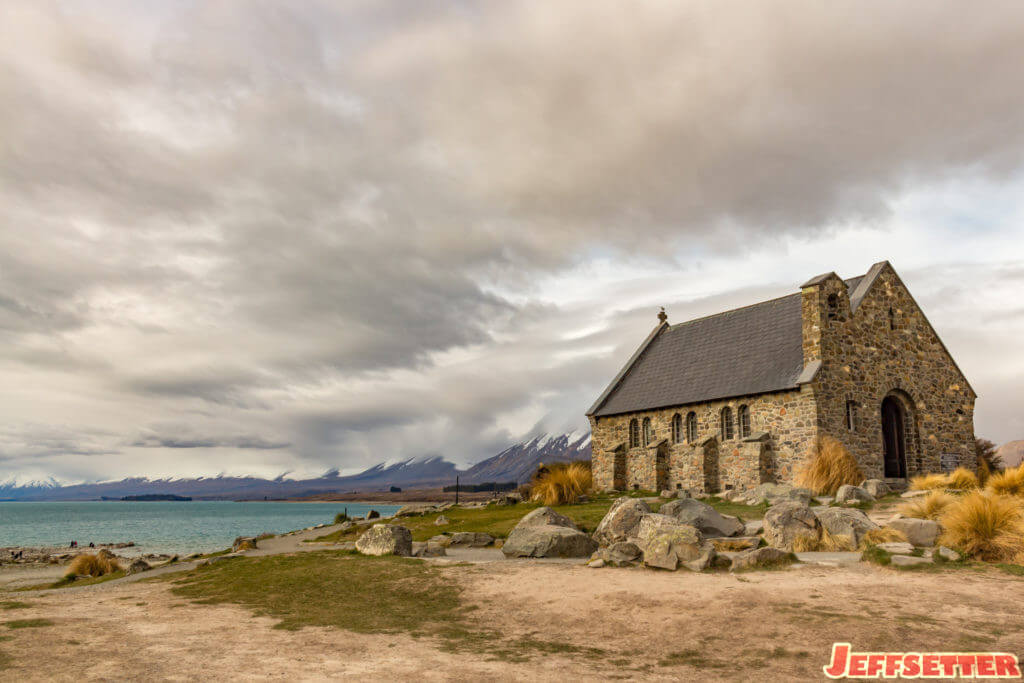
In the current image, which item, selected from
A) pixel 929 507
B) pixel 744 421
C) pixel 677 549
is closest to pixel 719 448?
pixel 744 421

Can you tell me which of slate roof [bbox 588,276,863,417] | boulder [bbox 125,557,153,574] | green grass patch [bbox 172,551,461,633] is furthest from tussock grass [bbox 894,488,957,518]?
boulder [bbox 125,557,153,574]

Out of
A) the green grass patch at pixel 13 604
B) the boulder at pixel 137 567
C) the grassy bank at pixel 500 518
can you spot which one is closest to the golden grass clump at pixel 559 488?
the grassy bank at pixel 500 518

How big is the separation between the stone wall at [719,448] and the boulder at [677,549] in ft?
58.3

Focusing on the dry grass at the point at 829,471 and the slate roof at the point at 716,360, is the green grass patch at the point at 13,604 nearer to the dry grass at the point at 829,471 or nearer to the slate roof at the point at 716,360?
the dry grass at the point at 829,471

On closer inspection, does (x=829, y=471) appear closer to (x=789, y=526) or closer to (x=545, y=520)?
(x=789, y=526)

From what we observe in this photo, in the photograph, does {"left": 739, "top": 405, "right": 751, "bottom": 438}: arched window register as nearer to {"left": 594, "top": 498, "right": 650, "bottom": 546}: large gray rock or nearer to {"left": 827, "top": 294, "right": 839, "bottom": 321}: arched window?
{"left": 827, "top": 294, "right": 839, "bottom": 321}: arched window

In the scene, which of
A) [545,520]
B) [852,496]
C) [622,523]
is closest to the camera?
[622,523]

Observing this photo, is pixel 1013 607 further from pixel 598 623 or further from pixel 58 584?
pixel 58 584

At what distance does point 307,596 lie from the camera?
14.1 metres

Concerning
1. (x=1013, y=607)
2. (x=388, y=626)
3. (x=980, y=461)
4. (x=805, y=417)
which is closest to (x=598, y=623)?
(x=388, y=626)

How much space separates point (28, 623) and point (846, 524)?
663 inches

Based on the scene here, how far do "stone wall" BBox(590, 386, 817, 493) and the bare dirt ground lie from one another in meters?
18.7

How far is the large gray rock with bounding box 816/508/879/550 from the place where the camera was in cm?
1570

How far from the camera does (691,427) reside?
37.3m
